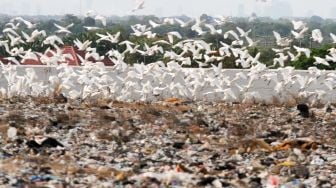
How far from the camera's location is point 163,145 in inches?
397

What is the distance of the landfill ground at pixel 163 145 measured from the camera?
301 inches

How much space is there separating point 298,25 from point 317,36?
501 millimetres

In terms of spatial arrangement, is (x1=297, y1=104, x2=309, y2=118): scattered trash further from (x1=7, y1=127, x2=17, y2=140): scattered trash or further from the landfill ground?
(x1=7, y1=127, x2=17, y2=140): scattered trash

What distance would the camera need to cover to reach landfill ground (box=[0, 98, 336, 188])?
7.65m

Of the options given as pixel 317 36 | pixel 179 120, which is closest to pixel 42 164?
pixel 179 120

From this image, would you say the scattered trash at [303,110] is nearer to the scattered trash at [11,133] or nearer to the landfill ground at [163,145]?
the landfill ground at [163,145]

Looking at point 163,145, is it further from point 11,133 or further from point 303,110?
point 303,110

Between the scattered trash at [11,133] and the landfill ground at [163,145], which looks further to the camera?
the scattered trash at [11,133]

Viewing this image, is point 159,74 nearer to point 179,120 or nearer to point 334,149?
point 179,120

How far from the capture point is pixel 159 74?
53.5ft

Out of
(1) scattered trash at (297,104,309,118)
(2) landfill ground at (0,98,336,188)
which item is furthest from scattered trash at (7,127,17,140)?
(1) scattered trash at (297,104,309,118)

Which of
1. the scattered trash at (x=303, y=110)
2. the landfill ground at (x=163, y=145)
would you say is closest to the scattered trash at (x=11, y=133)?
the landfill ground at (x=163, y=145)

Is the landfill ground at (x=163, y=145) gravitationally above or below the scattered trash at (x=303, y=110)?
above

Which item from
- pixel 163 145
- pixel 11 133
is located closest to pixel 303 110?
pixel 163 145
